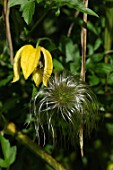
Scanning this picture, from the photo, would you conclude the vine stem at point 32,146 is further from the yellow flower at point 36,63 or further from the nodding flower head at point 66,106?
the yellow flower at point 36,63

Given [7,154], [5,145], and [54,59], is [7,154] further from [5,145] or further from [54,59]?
[54,59]

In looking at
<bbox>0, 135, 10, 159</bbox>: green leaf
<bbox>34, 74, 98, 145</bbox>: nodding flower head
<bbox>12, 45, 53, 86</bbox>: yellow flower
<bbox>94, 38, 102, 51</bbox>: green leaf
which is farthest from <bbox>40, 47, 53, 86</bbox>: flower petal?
<bbox>94, 38, 102, 51</bbox>: green leaf

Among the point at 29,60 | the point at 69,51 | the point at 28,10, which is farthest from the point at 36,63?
the point at 69,51

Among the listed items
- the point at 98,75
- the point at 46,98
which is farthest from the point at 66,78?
the point at 98,75

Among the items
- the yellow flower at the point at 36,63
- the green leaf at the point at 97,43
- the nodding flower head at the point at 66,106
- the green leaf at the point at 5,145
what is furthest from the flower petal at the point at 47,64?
the green leaf at the point at 97,43

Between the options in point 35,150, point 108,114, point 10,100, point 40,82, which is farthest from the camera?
point 108,114

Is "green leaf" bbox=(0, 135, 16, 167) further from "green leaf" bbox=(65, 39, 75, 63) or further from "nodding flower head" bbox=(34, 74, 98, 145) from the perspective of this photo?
"green leaf" bbox=(65, 39, 75, 63)

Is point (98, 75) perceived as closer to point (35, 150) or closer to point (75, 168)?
point (35, 150)
